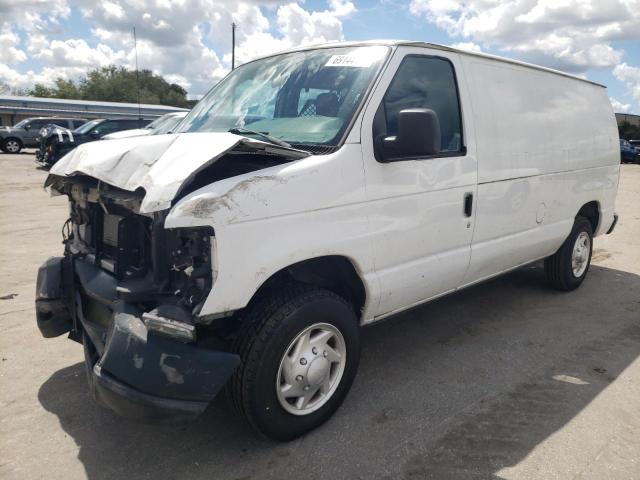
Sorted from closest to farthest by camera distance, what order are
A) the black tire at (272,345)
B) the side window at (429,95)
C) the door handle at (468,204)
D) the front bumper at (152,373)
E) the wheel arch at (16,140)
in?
1. the front bumper at (152,373)
2. the black tire at (272,345)
3. the side window at (429,95)
4. the door handle at (468,204)
5. the wheel arch at (16,140)

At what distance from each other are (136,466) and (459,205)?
2.52 m

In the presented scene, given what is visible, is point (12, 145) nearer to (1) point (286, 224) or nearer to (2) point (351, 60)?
(2) point (351, 60)

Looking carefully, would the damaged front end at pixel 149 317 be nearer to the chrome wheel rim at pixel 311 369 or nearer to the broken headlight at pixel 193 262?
the broken headlight at pixel 193 262

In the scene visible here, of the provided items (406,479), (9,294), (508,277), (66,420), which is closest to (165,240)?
(66,420)

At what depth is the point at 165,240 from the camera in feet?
8.35

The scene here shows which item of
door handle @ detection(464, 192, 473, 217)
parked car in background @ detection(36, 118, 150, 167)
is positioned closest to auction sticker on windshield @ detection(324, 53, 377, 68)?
door handle @ detection(464, 192, 473, 217)

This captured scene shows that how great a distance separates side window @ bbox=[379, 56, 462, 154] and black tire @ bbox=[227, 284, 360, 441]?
110 centimetres

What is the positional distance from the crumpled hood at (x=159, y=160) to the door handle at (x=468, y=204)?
140 centimetres

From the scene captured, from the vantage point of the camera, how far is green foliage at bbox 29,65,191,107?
62.6 m

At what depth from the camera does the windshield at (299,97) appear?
10.1 feet

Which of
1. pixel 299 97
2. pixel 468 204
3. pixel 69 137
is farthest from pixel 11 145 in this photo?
pixel 468 204

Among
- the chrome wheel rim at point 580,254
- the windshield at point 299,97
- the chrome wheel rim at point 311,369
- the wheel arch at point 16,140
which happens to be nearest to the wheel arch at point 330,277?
the chrome wheel rim at point 311,369

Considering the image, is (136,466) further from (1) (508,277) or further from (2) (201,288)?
(1) (508,277)

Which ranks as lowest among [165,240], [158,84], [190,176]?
[165,240]
